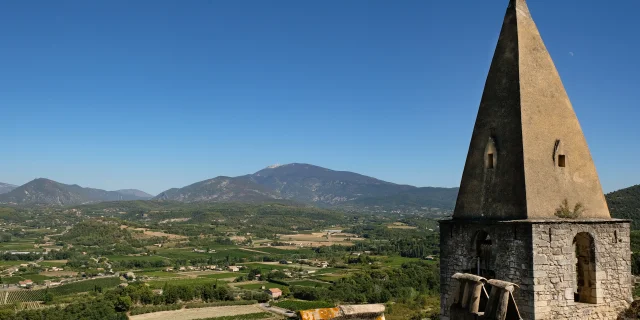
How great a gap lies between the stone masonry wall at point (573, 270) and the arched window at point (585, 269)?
77 millimetres

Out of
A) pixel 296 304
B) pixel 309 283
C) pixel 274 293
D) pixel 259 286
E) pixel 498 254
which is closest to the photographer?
pixel 498 254

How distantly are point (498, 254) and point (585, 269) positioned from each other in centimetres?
163

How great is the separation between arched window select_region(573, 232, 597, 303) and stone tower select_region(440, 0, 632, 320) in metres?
0.02

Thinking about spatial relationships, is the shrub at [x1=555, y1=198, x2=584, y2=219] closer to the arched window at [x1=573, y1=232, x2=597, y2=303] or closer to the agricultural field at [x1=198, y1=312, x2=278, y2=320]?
the arched window at [x1=573, y1=232, x2=597, y2=303]

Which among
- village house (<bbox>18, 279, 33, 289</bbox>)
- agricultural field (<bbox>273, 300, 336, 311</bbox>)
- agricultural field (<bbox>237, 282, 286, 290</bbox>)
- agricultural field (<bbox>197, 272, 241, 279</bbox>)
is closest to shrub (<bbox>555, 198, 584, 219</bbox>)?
agricultural field (<bbox>273, 300, 336, 311</bbox>)

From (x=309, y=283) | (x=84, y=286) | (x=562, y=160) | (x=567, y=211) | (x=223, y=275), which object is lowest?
(x=84, y=286)

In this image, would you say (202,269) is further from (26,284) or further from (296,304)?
(296,304)

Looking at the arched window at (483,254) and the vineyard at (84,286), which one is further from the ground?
the arched window at (483,254)

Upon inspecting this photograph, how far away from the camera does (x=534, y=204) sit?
8.14 metres

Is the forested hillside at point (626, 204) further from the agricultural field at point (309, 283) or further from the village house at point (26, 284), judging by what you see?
the village house at point (26, 284)

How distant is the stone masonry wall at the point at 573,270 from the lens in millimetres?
7801

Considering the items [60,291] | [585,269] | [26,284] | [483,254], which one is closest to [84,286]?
[60,291]

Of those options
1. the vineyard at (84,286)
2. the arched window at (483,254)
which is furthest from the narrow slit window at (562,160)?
the vineyard at (84,286)

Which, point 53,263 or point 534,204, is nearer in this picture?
point 534,204
